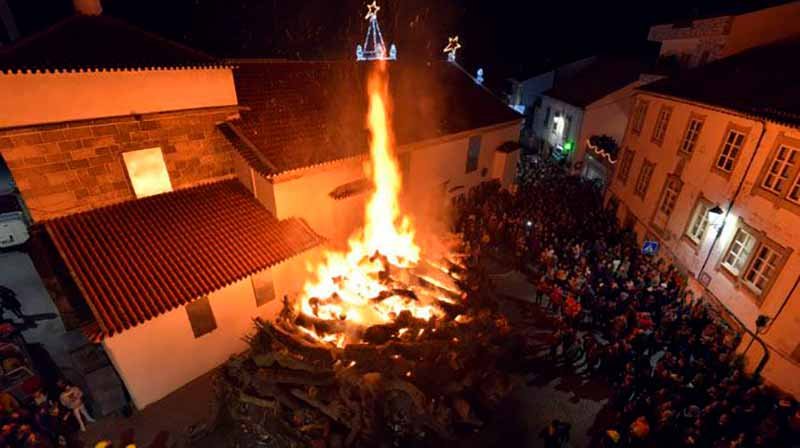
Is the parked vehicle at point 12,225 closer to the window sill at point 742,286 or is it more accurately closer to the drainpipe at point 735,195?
the drainpipe at point 735,195

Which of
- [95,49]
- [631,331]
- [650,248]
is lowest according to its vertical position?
[631,331]

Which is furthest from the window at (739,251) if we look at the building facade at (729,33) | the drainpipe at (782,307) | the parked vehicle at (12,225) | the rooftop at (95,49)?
the parked vehicle at (12,225)

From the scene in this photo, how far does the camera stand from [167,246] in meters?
12.8

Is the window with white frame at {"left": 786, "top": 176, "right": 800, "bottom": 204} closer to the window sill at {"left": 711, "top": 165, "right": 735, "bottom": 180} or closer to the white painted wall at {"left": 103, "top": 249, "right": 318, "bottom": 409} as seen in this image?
the window sill at {"left": 711, "top": 165, "right": 735, "bottom": 180}

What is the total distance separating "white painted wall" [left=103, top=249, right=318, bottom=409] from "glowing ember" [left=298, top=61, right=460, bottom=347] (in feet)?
6.15

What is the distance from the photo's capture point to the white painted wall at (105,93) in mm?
10711

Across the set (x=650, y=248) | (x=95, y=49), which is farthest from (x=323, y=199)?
(x=650, y=248)

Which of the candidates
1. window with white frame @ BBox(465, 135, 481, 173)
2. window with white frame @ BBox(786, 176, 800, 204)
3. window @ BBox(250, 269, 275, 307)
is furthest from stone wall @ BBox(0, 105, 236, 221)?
window with white frame @ BBox(786, 176, 800, 204)

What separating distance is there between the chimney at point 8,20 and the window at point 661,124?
36.1 m

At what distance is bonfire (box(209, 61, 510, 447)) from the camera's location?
10898mm

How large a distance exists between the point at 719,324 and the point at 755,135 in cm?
723

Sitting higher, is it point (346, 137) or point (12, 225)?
point (346, 137)

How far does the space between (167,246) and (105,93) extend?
524 cm

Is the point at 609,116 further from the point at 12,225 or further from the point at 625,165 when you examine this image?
the point at 12,225
